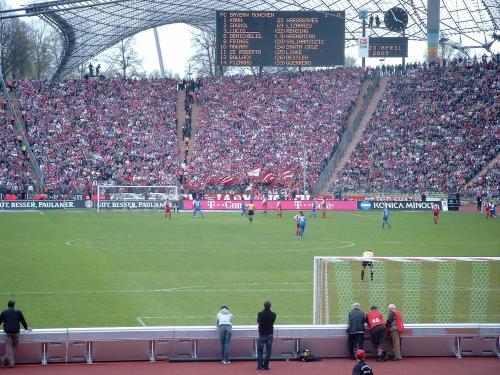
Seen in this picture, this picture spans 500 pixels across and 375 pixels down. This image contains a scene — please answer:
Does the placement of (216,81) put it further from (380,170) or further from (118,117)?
(380,170)

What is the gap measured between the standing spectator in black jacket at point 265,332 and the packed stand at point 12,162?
169 ft

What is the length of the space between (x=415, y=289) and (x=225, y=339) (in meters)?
11.4

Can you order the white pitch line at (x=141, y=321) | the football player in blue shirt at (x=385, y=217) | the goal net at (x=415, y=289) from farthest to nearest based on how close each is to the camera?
the football player in blue shirt at (x=385, y=217) < the white pitch line at (x=141, y=321) < the goal net at (x=415, y=289)

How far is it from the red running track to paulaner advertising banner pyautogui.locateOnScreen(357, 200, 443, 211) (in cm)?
4901

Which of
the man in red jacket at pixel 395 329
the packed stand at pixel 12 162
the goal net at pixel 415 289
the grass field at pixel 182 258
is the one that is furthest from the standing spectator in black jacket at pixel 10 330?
the packed stand at pixel 12 162

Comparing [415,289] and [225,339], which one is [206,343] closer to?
[225,339]

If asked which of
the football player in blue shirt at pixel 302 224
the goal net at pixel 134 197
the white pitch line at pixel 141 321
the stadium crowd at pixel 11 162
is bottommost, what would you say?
the white pitch line at pixel 141 321

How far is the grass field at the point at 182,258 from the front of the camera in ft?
80.7

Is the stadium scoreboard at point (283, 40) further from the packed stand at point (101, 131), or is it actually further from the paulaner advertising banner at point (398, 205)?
the paulaner advertising banner at point (398, 205)

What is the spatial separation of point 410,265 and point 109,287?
38.8ft

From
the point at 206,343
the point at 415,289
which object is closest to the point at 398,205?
the point at 415,289

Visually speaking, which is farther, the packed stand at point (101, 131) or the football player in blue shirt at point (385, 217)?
the packed stand at point (101, 131)

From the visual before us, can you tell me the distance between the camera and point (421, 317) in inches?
938

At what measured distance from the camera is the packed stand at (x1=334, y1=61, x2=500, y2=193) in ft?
230
